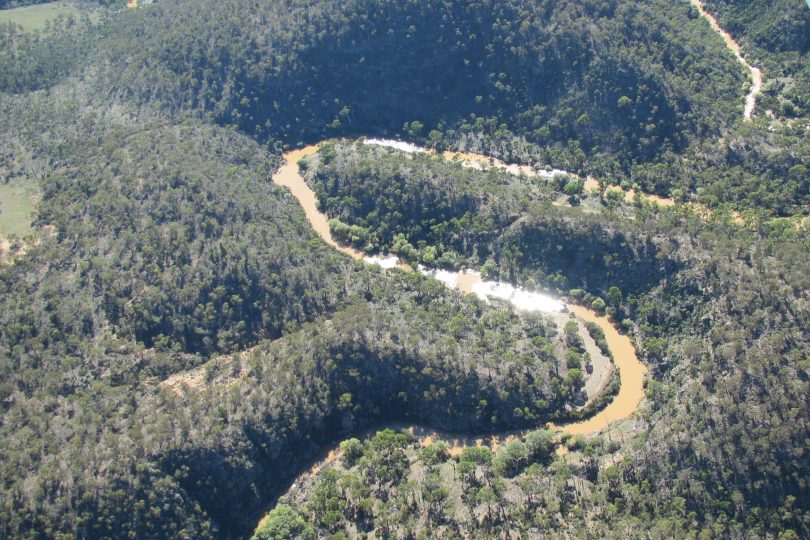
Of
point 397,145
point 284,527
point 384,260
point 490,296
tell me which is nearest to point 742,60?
point 397,145

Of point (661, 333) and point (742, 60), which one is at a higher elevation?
point (742, 60)

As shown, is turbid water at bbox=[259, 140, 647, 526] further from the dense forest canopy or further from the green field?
the green field

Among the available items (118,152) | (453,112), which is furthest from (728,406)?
(118,152)

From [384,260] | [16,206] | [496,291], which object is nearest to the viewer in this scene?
[496,291]

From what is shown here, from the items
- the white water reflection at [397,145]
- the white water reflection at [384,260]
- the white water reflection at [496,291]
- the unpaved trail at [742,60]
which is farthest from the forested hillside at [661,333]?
the unpaved trail at [742,60]

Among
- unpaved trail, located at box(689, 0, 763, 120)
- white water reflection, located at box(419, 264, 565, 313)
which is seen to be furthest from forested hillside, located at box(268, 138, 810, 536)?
unpaved trail, located at box(689, 0, 763, 120)

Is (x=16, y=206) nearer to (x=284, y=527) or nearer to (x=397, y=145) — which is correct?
(x=397, y=145)

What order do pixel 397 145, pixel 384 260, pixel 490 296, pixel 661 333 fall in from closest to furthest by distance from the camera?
pixel 661 333
pixel 490 296
pixel 384 260
pixel 397 145
